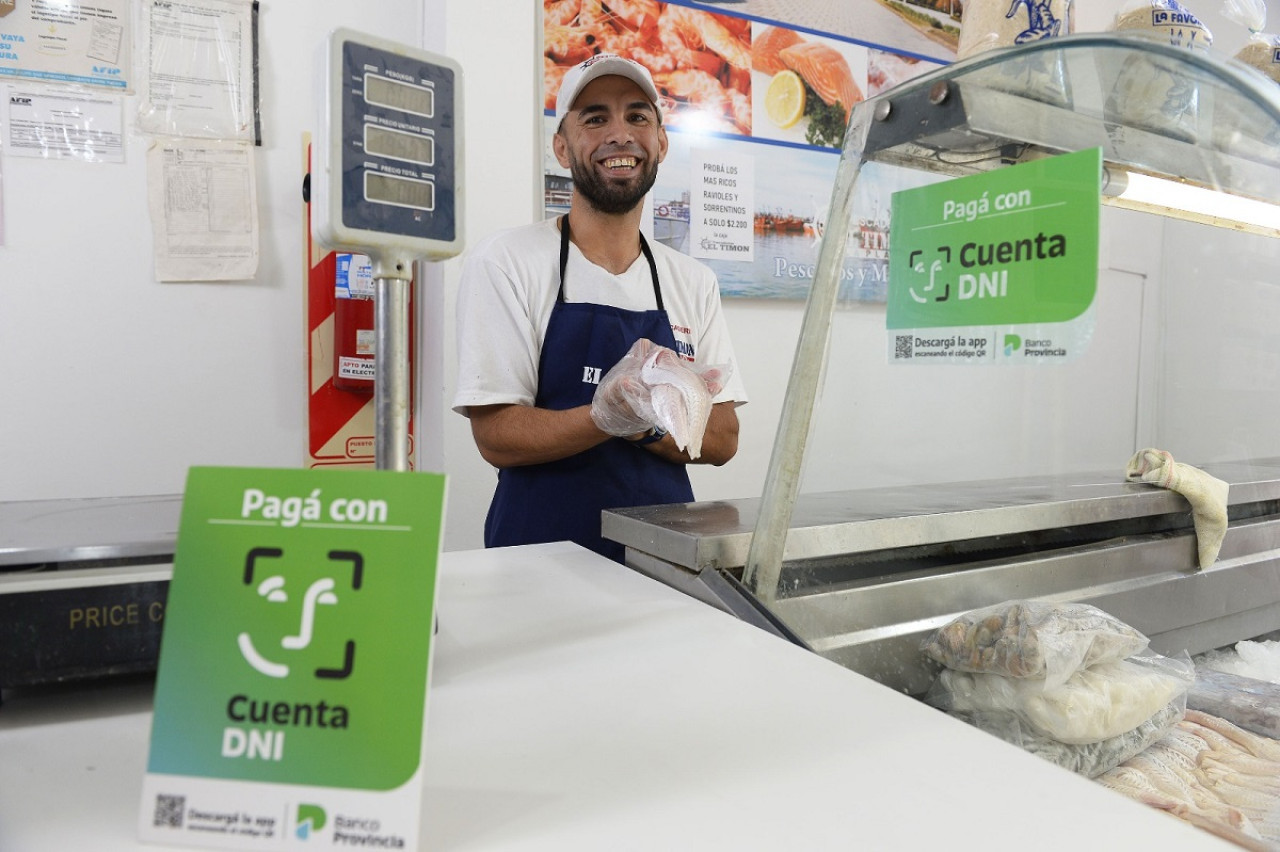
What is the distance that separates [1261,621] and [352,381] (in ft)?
6.46

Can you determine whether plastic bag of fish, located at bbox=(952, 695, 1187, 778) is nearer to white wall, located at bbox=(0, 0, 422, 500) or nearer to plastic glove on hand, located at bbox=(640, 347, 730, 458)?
plastic glove on hand, located at bbox=(640, 347, 730, 458)

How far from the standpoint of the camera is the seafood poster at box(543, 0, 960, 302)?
2391 millimetres

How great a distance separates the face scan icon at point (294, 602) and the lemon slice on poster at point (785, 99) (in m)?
2.53

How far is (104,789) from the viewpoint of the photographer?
50 cm

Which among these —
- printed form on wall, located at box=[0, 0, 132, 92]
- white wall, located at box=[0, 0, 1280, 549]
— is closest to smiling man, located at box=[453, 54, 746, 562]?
white wall, located at box=[0, 0, 1280, 549]

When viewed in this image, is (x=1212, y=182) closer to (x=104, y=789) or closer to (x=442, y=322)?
(x=104, y=789)

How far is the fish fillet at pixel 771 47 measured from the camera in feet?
8.58

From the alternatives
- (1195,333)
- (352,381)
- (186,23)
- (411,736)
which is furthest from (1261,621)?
(186,23)

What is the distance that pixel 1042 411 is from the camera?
1.02 m

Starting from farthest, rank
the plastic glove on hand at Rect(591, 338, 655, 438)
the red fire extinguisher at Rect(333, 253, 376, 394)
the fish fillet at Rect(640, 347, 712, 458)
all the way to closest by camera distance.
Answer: the red fire extinguisher at Rect(333, 253, 376, 394) → the plastic glove on hand at Rect(591, 338, 655, 438) → the fish fillet at Rect(640, 347, 712, 458)

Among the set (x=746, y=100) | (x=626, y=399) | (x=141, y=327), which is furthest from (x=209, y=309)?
(x=746, y=100)

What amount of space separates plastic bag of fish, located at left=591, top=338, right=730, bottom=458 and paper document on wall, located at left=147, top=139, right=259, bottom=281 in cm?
134

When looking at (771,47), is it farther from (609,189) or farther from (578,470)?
(578,470)

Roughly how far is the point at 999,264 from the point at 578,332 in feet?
3.46
